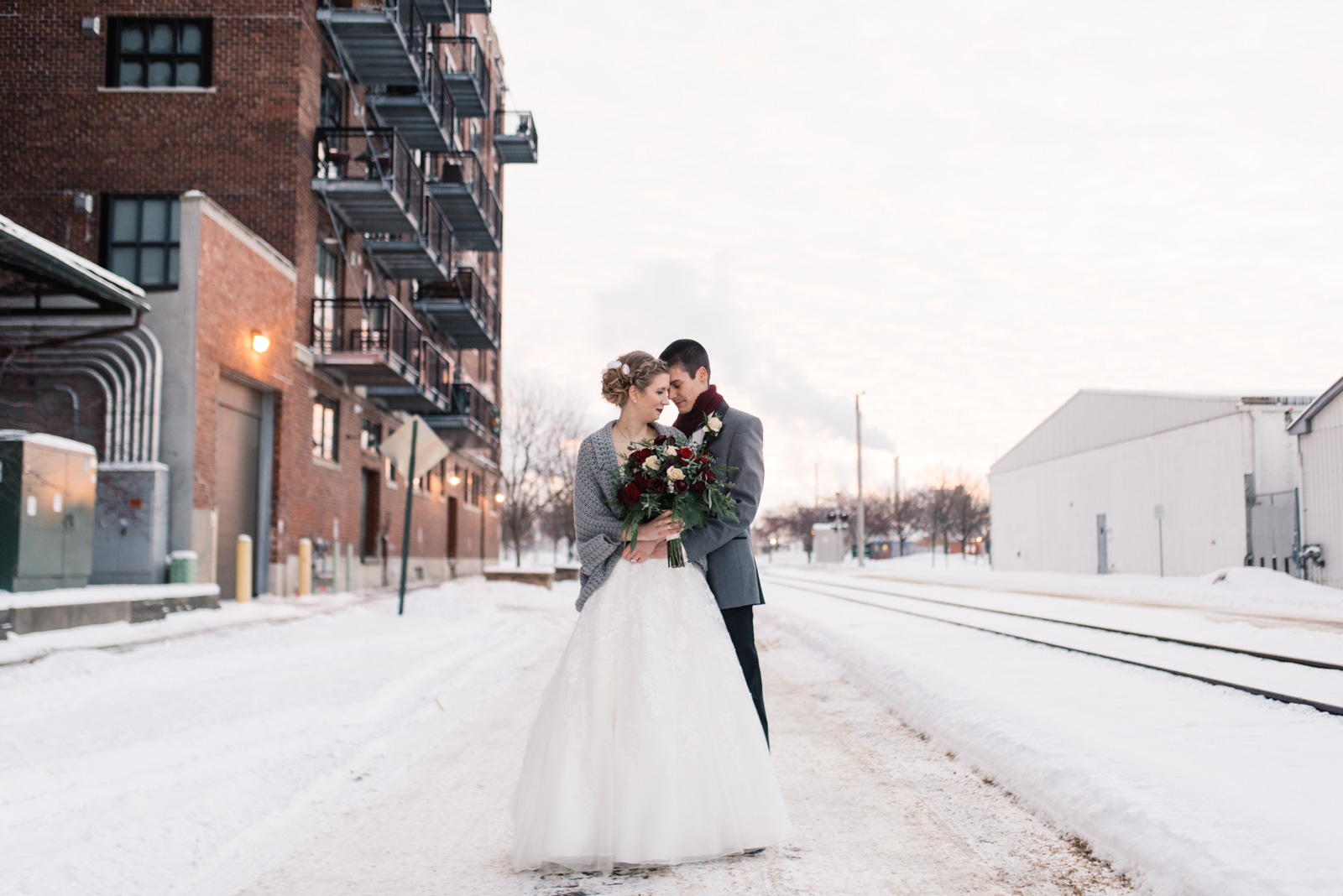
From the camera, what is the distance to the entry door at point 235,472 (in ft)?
57.1

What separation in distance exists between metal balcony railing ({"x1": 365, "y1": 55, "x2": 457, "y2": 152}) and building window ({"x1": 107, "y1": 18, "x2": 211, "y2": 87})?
15.4 ft

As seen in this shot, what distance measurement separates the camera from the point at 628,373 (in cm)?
414

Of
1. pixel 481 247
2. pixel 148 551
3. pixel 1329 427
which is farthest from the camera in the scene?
pixel 481 247

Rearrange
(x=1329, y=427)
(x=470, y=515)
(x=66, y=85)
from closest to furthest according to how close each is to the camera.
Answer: (x=66, y=85)
(x=1329, y=427)
(x=470, y=515)

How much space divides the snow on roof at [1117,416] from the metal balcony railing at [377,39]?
23506mm

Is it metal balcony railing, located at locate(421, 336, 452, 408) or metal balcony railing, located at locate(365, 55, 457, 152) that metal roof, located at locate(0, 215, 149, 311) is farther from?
metal balcony railing, located at locate(365, 55, 457, 152)

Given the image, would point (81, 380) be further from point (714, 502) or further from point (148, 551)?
point (714, 502)

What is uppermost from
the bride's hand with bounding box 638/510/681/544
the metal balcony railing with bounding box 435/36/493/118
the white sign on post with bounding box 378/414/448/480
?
the metal balcony railing with bounding box 435/36/493/118

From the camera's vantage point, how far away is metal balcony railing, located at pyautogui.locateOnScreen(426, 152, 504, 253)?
94.3 feet

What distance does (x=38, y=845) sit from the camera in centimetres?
397

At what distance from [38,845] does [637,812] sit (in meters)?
2.33

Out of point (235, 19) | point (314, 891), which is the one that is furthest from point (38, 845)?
point (235, 19)

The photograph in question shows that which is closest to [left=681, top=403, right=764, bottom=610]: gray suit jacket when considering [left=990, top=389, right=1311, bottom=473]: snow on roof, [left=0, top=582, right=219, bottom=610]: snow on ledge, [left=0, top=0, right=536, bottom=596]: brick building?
[left=0, top=582, right=219, bottom=610]: snow on ledge

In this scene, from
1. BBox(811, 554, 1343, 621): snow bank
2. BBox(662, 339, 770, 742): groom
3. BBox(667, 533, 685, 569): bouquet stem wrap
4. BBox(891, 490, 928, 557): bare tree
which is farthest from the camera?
BBox(891, 490, 928, 557): bare tree
